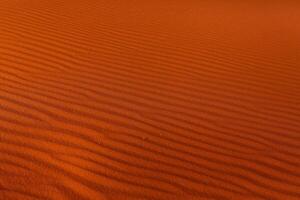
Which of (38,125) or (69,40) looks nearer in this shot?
(38,125)

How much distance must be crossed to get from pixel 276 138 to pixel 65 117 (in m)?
2.16

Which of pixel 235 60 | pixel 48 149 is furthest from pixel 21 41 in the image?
pixel 235 60

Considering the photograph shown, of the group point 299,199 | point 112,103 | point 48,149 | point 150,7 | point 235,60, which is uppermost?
point 150,7

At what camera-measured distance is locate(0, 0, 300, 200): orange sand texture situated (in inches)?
133

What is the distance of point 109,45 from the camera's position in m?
5.89

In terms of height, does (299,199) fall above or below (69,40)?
below

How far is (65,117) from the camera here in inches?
157

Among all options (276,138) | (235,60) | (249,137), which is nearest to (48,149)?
(249,137)

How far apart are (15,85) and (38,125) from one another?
90 cm

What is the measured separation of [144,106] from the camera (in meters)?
4.38

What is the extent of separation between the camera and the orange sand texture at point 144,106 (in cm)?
338

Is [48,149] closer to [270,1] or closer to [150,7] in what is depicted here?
[150,7]

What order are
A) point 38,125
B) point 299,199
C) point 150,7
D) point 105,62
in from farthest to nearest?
point 150,7, point 105,62, point 38,125, point 299,199

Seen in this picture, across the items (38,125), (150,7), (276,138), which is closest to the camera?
(38,125)
